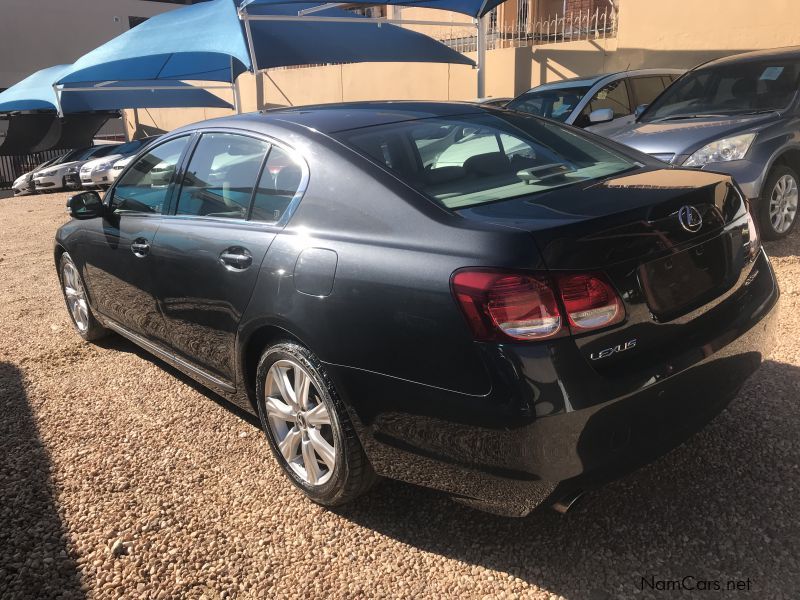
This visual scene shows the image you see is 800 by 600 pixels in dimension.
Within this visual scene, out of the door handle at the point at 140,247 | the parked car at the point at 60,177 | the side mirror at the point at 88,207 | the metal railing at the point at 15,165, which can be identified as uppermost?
the side mirror at the point at 88,207

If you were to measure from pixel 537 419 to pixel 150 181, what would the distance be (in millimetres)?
2806

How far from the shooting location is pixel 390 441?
2320 millimetres

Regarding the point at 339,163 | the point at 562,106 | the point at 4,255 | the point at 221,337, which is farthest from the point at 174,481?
the point at 4,255

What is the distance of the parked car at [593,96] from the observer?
816cm

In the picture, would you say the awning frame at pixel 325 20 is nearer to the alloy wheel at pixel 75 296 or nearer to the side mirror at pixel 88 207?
the alloy wheel at pixel 75 296

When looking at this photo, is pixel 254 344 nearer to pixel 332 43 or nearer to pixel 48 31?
pixel 332 43

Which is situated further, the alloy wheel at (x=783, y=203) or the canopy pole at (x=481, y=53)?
the canopy pole at (x=481, y=53)

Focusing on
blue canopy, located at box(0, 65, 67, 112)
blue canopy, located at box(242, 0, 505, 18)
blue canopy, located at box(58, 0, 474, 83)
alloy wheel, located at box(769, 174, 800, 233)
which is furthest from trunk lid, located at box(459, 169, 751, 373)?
blue canopy, located at box(0, 65, 67, 112)

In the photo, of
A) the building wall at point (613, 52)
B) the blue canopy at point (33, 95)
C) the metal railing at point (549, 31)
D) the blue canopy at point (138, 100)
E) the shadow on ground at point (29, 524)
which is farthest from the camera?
the blue canopy at point (33, 95)

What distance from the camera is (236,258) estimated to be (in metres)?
2.85

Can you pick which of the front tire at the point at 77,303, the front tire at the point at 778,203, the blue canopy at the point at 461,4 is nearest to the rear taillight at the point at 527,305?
the front tire at the point at 77,303

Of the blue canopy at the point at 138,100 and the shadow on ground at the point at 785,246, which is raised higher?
the shadow on ground at the point at 785,246

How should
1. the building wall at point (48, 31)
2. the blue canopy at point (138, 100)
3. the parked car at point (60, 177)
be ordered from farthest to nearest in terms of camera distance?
the building wall at point (48, 31), the parked car at point (60, 177), the blue canopy at point (138, 100)

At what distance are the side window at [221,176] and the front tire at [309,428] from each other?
75 cm
